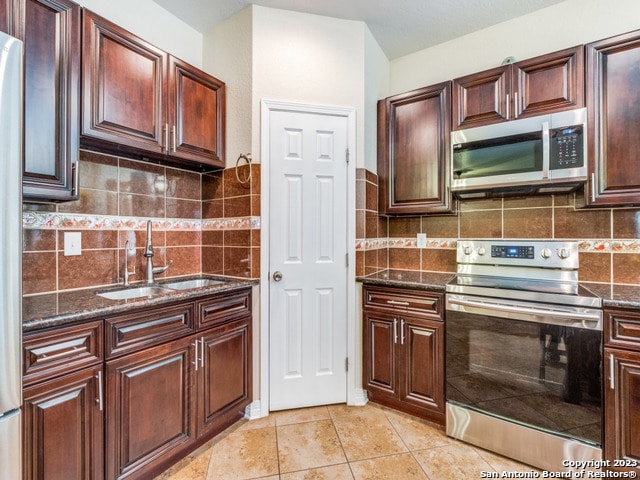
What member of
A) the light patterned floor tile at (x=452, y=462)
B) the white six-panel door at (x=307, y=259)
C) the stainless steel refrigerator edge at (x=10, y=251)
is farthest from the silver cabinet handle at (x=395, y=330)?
the stainless steel refrigerator edge at (x=10, y=251)

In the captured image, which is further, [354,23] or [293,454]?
[354,23]

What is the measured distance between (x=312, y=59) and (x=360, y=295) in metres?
1.76

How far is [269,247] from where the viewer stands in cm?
208

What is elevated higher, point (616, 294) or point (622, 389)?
point (616, 294)

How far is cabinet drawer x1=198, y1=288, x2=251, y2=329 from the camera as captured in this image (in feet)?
5.72

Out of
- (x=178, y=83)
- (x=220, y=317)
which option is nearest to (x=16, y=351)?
(x=220, y=317)

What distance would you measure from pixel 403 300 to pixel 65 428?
71.6 inches

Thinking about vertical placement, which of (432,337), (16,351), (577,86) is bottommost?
(432,337)

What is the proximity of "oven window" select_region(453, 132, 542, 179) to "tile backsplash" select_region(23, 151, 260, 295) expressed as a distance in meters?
1.43

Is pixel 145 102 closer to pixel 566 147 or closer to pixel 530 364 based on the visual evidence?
pixel 566 147

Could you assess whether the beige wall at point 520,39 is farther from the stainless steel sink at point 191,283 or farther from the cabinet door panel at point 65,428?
the cabinet door panel at point 65,428

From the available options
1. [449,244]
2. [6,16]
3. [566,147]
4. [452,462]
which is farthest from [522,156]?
[6,16]

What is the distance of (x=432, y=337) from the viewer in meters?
1.93

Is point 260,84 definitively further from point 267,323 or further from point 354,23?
point 267,323
